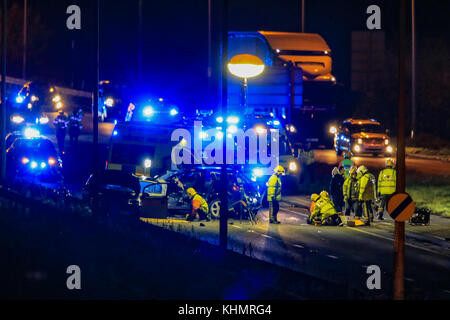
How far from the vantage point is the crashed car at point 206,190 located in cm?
2038

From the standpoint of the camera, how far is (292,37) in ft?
121

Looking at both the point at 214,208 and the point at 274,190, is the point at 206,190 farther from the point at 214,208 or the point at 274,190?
the point at 274,190

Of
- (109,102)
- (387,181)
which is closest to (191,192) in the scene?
(387,181)

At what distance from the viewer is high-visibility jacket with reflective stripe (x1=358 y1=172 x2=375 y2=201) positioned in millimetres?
21016

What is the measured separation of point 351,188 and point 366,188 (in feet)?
1.76

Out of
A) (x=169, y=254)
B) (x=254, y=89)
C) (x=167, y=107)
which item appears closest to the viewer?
(x=169, y=254)

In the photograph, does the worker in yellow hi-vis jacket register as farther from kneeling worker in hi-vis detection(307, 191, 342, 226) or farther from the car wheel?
the car wheel

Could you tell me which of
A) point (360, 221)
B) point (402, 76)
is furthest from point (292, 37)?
point (402, 76)

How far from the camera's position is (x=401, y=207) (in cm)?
1246

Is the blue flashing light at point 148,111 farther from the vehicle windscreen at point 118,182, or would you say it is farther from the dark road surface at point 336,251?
the dark road surface at point 336,251

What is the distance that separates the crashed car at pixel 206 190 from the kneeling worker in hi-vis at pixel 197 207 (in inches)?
7.5

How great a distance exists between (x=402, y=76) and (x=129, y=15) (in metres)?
50.6

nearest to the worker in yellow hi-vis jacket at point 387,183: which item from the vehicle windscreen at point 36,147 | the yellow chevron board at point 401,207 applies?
the yellow chevron board at point 401,207
